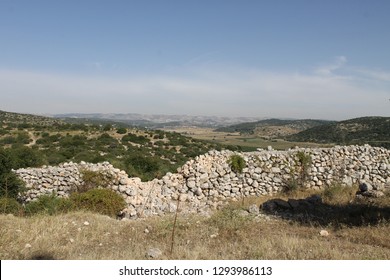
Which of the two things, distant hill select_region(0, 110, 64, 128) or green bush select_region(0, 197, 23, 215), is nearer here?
green bush select_region(0, 197, 23, 215)

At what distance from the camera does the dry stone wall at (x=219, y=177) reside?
1367 centimetres

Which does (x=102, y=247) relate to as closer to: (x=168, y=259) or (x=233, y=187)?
(x=168, y=259)

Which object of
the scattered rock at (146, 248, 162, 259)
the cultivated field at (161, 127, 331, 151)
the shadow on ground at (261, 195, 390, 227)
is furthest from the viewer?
the cultivated field at (161, 127, 331, 151)

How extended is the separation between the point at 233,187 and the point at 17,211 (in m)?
8.13

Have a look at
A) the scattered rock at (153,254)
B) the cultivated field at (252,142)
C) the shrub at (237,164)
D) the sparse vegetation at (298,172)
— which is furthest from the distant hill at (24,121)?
the scattered rock at (153,254)

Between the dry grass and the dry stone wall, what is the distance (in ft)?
12.0

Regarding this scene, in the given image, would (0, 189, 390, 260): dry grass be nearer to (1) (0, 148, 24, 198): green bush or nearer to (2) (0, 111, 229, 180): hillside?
(1) (0, 148, 24, 198): green bush

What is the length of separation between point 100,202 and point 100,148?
53.5 ft

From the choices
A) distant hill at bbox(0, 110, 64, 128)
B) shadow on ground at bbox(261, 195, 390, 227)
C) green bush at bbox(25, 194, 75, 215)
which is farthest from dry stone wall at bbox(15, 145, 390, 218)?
distant hill at bbox(0, 110, 64, 128)

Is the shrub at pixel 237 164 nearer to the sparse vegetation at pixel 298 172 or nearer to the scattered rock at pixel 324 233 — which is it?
the sparse vegetation at pixel 298 172

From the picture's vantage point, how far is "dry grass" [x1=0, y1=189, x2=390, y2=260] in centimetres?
590

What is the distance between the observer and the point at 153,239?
733cm

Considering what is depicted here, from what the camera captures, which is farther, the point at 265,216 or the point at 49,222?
the point at 265,216

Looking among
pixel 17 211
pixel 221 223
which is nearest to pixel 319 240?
pixel 221 223
